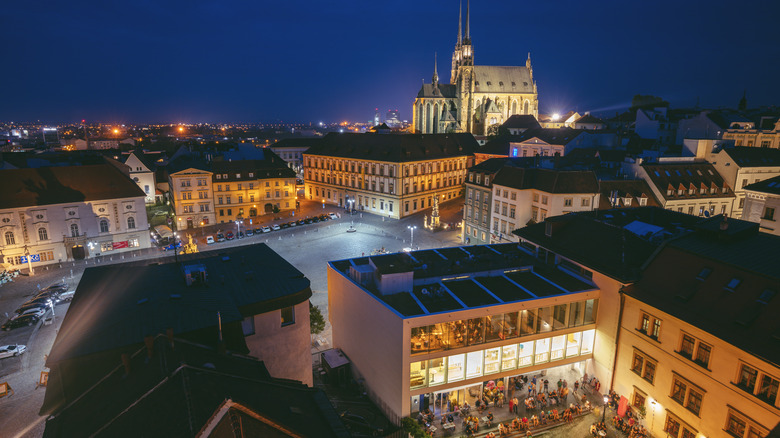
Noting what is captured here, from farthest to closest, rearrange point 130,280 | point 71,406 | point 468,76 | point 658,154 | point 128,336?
1. point 468,76
2. point 658,154
3. point 130,280
4. point 128,336
5. point 71,406

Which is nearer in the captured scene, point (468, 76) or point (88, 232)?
point (88, 232)

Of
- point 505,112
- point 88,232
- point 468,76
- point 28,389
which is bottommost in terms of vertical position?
point 28,389

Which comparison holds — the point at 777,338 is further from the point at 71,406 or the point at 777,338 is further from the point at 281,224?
the point at 281,224

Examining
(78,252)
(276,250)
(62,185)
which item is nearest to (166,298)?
(276,250)

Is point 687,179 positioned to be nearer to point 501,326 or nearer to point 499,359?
point 501,326

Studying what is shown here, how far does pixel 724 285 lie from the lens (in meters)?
22.9

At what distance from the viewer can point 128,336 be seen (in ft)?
52.2

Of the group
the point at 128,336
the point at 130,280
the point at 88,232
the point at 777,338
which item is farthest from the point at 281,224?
the point at 777,338

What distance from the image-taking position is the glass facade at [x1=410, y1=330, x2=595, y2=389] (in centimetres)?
2603

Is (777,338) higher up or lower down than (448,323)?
higher up

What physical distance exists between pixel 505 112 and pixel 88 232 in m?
124

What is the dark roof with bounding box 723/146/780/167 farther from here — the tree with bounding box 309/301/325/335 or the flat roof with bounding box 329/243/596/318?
the tree with bounding box 309/301/325/335

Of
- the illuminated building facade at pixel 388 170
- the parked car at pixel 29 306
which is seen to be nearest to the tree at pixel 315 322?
the parked car at pixel 29 306

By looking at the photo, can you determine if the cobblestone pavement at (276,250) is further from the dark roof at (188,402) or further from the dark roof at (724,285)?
the dark roof at (724,285)
